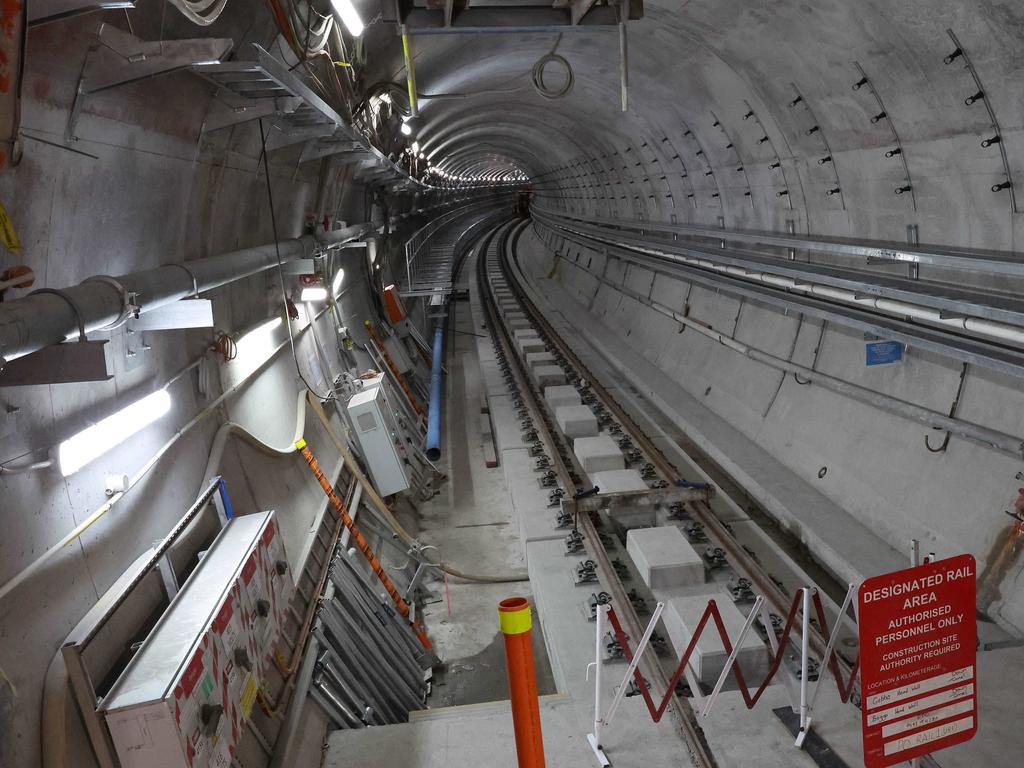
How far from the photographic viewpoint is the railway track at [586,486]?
5395 millimetres

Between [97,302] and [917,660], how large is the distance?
3846 millimetres

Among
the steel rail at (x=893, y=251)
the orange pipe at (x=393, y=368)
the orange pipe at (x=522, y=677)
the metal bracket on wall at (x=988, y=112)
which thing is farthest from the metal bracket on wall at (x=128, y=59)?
the orange pipe at (x=393, y=368)

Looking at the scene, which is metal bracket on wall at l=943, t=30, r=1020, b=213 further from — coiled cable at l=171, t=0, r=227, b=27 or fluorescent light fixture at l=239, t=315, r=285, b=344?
fluorescent light fixture at l=239, t=315, r=285, b=344

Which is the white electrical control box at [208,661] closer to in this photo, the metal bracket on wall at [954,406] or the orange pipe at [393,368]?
the metal bracket on wall at [954,406]

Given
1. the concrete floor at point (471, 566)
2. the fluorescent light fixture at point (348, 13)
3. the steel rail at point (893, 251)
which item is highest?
the fluorescent light fixture at point (348, 13)

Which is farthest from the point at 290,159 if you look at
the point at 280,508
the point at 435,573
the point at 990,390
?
the point at 990,390

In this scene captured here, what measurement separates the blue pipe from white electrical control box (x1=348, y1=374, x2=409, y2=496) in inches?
78.6

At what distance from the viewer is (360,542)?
7.59 m

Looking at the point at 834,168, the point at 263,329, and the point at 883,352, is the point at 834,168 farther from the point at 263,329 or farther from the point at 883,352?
the point at 263,329

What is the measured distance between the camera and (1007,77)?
17.5 feet

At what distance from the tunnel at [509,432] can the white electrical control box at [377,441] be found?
0.04 m

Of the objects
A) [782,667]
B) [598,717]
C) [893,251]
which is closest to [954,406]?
[893,251]

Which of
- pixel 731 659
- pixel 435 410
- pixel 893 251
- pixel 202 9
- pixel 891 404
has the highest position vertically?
pixel 202 9

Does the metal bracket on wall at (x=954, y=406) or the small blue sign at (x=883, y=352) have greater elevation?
the small blue sign at (x=883, y=352)
